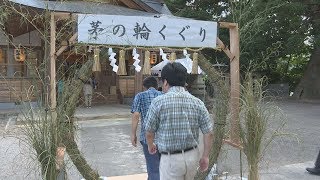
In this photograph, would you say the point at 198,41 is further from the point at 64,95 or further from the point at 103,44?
the point at 64,95

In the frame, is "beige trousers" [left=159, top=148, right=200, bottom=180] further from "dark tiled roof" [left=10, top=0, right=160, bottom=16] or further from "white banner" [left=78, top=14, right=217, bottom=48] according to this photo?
"dark tiled roof" [left=10, top=0, right=160, bottom=16]

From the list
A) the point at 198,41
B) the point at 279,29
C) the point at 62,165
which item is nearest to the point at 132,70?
the point at 279,29

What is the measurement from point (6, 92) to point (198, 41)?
36.5ft

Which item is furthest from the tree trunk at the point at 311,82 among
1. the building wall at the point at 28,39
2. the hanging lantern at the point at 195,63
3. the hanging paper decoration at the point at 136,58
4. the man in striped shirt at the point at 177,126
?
the man in striped shirt at the point at 177,126

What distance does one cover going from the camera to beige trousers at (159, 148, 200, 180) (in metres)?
3.53

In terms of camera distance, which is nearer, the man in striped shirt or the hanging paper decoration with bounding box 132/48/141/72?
the man in striped shirt

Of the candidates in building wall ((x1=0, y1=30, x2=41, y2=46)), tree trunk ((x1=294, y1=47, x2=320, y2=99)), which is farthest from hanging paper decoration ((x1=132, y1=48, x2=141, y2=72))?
tree trunk ((x1=294, y1=47, x2=320, y2=99))

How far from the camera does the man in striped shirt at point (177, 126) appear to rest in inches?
139

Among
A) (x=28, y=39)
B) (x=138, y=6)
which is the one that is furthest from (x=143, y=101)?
(x=138, y=6)

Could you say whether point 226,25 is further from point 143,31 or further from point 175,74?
point 175,74

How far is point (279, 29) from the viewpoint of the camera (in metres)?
20.6

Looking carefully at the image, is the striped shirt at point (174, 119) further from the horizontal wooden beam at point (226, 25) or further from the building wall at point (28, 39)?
the building wall at point (28, 39)

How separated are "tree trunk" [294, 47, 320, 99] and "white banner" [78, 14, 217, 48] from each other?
17.4 meters

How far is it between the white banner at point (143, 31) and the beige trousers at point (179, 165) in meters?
3.03
